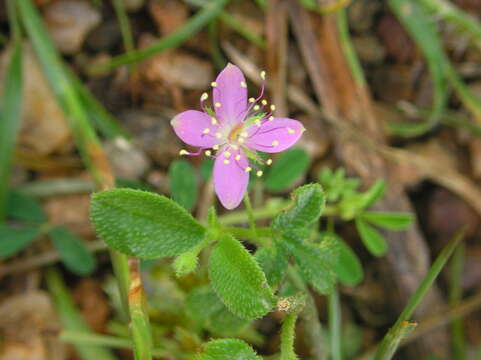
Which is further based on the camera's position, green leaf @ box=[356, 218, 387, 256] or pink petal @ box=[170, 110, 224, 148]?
green leaf @ box=[356, 218, 387, 256]

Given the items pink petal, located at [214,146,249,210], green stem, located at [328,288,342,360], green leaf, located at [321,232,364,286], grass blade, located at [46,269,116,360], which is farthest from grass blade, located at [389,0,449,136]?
grass blade, located at [46,269,116,360]

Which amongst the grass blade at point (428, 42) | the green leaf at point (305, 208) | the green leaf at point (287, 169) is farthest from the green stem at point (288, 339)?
the grass blade at point (428, 42)

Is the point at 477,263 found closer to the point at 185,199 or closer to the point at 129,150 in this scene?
the point at 185,199

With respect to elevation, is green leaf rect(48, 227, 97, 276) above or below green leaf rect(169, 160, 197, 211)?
below

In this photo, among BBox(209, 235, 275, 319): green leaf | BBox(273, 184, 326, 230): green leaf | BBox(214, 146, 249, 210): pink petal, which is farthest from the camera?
BBox(214, 146, 249, 210): pink petal

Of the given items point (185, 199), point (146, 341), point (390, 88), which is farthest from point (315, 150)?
point (146, 341)

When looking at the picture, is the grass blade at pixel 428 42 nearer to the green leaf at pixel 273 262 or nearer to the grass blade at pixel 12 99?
the green leaf at pixel 273 262

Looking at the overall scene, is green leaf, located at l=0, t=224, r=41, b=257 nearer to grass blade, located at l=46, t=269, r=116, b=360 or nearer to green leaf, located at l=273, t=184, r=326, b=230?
grass blade, located at l=46, t=269, r=116, b=360
